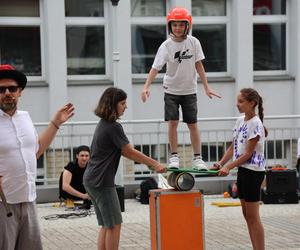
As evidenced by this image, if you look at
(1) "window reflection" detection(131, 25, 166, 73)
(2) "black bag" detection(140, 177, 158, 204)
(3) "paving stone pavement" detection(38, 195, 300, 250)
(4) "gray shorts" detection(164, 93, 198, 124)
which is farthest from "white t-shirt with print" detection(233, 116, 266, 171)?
(1) "window reflection" detection(131, 25, 166, 73)

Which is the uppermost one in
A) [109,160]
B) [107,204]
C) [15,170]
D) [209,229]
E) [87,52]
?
[87,52]

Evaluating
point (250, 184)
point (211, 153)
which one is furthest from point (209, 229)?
point (211, 153)

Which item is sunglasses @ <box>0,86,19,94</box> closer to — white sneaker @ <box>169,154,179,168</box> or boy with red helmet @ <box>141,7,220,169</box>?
boy with red helmet @ <box>141,7,220,169</box>

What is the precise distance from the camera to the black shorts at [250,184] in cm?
761

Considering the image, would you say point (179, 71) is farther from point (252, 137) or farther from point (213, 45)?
point (213, 45)

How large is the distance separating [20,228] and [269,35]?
40.5 ft

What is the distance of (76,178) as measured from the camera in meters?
12.8

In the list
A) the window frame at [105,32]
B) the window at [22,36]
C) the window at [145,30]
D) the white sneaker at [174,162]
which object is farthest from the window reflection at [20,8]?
the white sneaker at [174,162]

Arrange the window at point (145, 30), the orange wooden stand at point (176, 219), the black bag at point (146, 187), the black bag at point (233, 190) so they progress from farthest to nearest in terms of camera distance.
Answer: the window at point (145, 30)
the black bag at point (233, 190)
the black bag at point (146, 187)
the orange wooden stand at point (176, 219)

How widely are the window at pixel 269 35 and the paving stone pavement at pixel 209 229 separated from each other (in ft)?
14.9

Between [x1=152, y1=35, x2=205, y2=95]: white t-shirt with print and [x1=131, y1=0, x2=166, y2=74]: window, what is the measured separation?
7856 millimetres

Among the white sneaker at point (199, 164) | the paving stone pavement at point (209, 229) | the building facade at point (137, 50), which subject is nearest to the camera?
the white sneaker at point (199, 164)

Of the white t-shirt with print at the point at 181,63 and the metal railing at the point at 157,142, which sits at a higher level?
the white t-shirt with print at the point at 181,63

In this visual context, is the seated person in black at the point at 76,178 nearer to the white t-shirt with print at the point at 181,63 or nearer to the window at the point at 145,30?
the window at the point at 145,30
